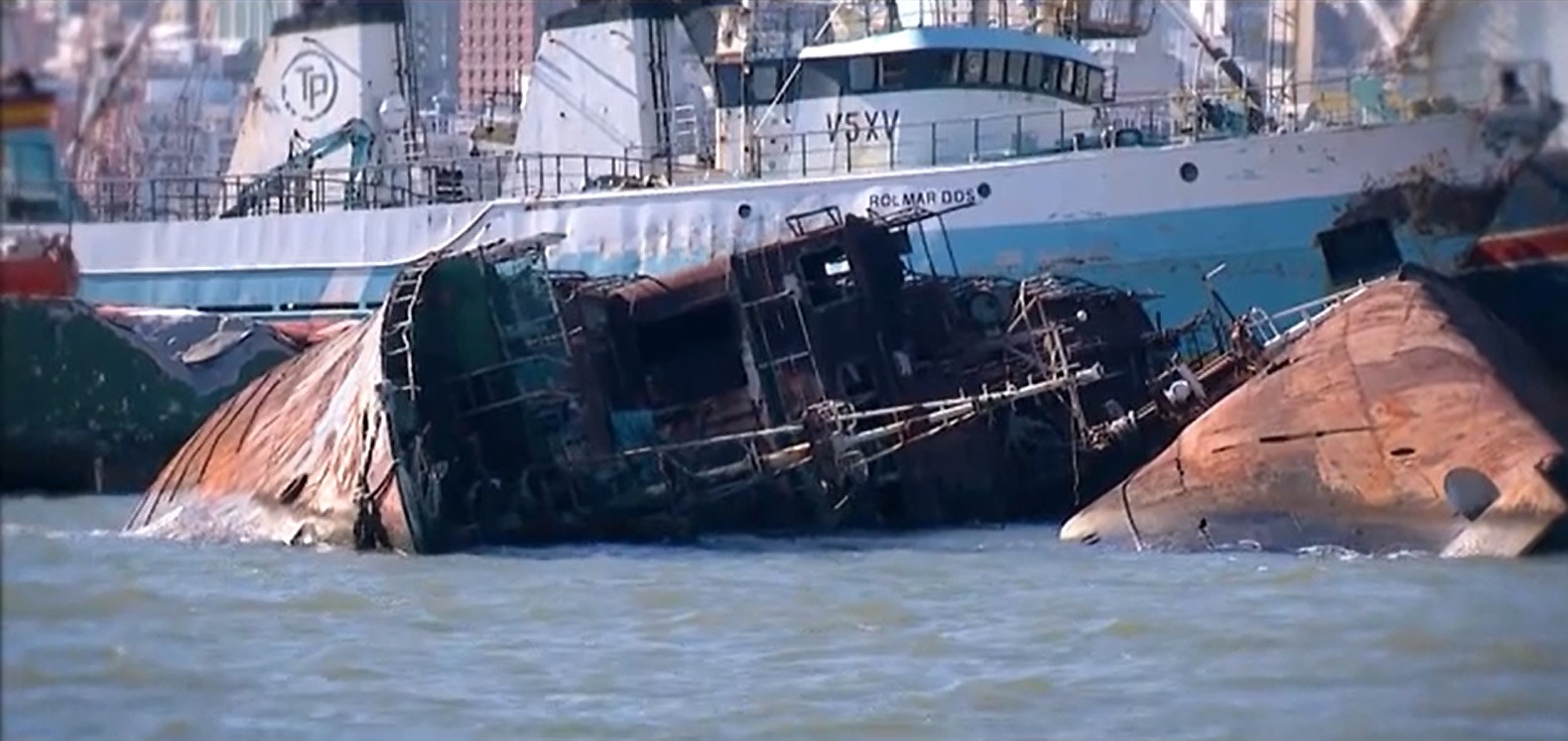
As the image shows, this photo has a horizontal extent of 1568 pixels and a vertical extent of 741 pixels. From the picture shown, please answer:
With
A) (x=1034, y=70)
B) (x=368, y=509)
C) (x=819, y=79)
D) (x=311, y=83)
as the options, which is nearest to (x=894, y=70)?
(x=819, y=79)

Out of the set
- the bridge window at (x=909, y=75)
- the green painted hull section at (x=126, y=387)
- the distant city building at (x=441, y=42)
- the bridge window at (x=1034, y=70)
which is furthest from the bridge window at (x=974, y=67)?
the distant city building at (x=441, y=42)

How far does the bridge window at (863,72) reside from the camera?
3169 cm

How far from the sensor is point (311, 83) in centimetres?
4116

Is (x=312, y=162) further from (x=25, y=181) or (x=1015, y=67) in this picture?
(x=25, y=181)

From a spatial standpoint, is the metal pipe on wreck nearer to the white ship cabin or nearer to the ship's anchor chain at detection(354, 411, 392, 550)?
the ship's anchor chain at detection(354, 411, 392, 550)

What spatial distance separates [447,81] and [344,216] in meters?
25.7

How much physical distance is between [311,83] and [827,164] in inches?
492

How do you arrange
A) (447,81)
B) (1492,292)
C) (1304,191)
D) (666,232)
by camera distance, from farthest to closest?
(447,81), (666,232), (1304,191), (1492,292)

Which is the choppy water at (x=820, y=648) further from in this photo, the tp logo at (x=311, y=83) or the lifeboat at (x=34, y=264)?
the tp logo at (x=311, y=83)

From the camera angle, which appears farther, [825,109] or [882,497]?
[825,109]

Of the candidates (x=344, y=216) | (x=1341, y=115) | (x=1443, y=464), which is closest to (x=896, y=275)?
(x=1443, y=464)

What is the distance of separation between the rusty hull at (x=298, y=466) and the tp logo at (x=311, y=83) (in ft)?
55.6

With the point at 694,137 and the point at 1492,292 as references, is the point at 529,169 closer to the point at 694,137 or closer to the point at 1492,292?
the point at 694,137

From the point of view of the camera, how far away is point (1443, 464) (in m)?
19.0
